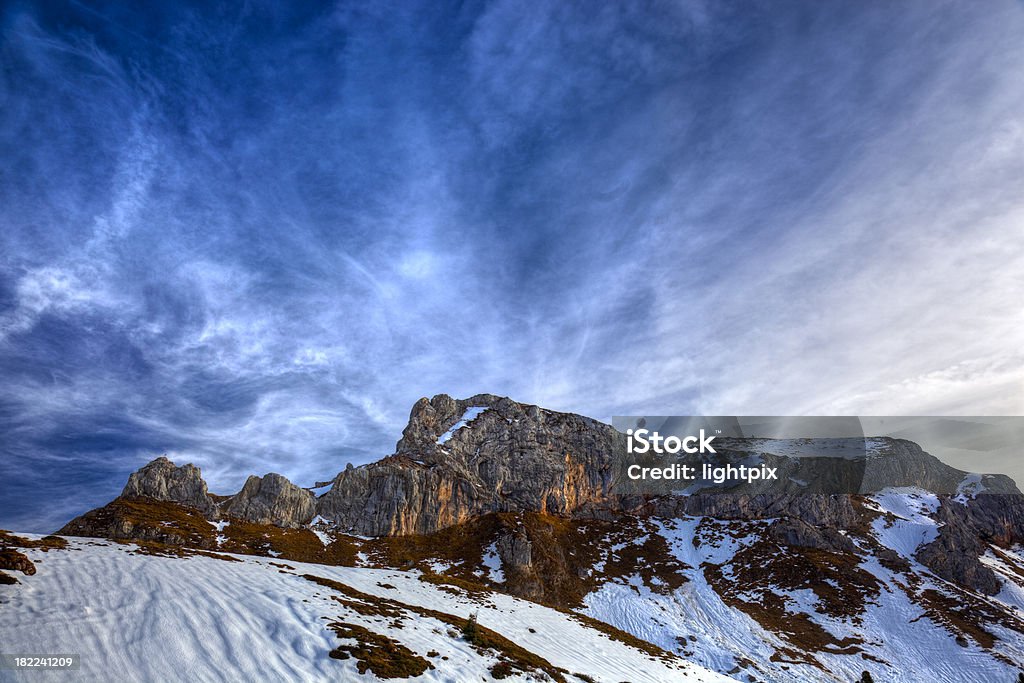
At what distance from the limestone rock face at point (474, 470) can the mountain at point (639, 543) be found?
487 mm

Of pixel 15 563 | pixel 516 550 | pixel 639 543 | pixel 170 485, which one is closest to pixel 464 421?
pixel 516 550

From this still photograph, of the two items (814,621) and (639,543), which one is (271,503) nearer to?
(639,543)

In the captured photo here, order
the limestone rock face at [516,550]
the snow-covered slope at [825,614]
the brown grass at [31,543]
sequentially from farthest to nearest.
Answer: the limestone rock face at [516,550] → the snow-covered slope at [825,614] → the brown grass at [31,543]

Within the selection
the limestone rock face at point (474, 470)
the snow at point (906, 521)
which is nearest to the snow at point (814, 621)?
the snow at point (906, 521)

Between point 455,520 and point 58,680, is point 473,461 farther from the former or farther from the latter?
point 58,680

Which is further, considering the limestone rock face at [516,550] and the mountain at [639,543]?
the limestone rock face at [516,550]

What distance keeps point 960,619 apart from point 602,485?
82.5 meters

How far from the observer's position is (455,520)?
341 ft

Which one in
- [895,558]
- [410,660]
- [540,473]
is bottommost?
[895,558]

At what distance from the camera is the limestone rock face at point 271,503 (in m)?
89.3

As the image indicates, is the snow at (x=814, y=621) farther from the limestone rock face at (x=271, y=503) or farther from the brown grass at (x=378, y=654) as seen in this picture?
the limestone rock face at (x=271, y=503)

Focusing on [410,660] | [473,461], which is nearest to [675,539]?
[473,461]

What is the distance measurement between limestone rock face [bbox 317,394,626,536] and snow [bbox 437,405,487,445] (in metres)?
0.32

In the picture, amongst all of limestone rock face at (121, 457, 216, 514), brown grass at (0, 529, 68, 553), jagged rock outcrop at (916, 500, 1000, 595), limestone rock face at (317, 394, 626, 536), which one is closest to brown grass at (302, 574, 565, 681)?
brown grass at (0, 529, 68, 553)
